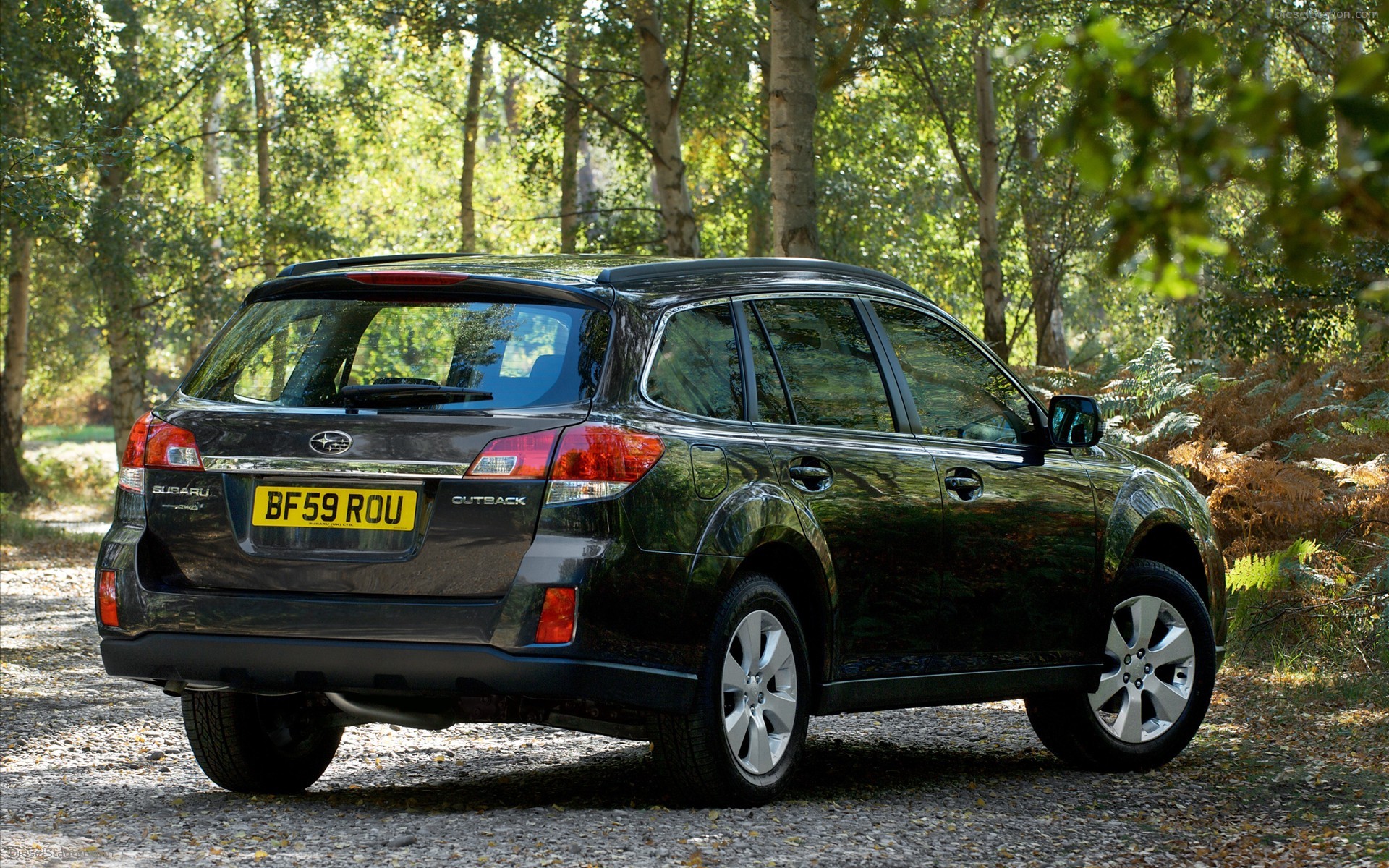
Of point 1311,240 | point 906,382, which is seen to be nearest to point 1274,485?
point 906,382

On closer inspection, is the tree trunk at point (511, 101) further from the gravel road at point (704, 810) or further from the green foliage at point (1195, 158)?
the green foliage at point (1195, 158)

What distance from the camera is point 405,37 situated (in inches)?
969

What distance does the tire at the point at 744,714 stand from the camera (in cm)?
536

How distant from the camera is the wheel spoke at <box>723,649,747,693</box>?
5.44 m

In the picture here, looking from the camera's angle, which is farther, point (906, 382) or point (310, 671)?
point (906, 382)

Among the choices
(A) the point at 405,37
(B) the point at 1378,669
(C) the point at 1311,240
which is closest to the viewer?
(C) the point at 1311,240

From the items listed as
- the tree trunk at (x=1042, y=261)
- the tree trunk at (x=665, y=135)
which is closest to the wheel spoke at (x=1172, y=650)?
the tree trunk at (x=665, y=135)

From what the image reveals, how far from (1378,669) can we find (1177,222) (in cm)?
754

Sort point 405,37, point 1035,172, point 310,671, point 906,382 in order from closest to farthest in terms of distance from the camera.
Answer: point 310,671
point 906,382
point 405,37
point 1035,172

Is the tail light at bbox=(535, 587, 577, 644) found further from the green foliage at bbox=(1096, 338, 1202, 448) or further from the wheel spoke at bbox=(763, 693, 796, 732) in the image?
the green foliage at bbox=(1096, 338, 1202, 448)

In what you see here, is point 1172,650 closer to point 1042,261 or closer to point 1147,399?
point 1147,399

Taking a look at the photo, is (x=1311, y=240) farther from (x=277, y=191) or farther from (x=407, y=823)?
(x=277, y=191)

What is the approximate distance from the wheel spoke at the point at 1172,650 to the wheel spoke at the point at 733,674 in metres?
2.49

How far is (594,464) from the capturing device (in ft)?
16.5
